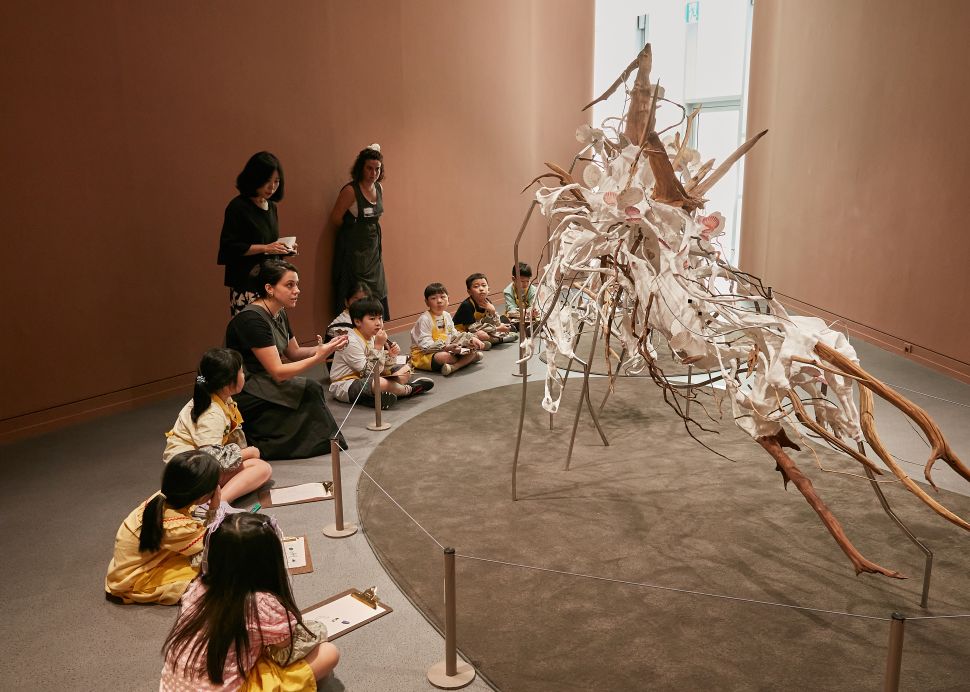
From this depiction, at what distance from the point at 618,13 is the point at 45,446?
11.5 meters

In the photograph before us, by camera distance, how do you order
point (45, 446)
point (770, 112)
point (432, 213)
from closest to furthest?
point (45, 446) < point (432, 213) < point (770, 112)

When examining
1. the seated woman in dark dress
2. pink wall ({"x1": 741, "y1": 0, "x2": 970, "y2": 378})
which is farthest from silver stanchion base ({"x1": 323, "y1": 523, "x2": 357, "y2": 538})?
pink wall ({"x1": 741, "y1": 0, "x2": 970, "y2": 378})

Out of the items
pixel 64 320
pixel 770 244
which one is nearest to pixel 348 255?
pixel 64 320

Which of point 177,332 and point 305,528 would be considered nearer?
point 305,528

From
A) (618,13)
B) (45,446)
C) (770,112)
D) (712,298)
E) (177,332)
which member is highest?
(618,13)

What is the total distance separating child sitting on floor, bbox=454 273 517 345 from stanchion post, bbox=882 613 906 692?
4312 millimetres

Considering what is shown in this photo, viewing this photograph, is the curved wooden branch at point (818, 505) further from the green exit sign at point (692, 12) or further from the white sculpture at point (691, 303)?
the green exit sign at point (692, 12)

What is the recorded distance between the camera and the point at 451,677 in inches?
85.7

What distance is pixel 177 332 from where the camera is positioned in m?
4.86

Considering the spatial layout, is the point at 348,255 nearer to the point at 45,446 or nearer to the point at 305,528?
the point at 45,446

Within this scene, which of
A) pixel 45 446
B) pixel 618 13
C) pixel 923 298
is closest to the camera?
pixel 45 446

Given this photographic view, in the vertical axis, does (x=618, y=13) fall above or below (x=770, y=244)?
above

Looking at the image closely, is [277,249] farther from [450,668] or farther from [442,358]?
[450,668]

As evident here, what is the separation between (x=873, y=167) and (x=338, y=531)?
544cm
